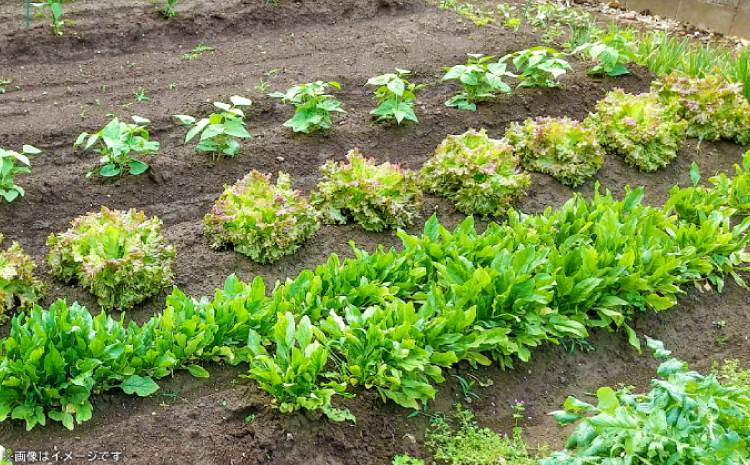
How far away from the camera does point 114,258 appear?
3.79 metres

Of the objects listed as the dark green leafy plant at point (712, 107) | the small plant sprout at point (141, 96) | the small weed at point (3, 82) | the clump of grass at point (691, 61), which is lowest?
the small weed at point (3, 82)

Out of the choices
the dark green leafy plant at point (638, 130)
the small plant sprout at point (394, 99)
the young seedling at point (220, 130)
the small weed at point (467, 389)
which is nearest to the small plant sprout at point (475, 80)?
the small plant sprout at point (394, 99)

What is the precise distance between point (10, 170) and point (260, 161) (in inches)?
65.9

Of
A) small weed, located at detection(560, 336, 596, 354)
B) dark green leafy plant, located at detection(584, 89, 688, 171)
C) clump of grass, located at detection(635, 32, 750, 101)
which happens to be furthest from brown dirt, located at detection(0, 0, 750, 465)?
clump of grass, located at detection(635, 32, 750, 101)

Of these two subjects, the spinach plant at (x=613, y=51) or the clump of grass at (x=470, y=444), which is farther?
the spinach plant at (x=613, y=51)

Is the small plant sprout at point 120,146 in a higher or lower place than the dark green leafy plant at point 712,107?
lower

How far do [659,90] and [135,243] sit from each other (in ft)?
15.7

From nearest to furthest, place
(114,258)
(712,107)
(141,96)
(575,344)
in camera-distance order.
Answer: (114,258) < (575,344) < (141,96) < (712,107)

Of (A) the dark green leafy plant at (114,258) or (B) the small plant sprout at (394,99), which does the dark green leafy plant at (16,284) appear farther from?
(B) the small plant sprout at (394,99)

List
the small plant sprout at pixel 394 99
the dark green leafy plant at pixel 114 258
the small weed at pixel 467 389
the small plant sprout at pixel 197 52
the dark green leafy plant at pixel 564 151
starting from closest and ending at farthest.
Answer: the small weed at pixel 467 389 < the dark green leafy plant at pixel 114 258 < the dark green leafy plant at pixel 564 151 < the small plant sprout at pixel 394 99 < the small plant sprout at pixel 197 52

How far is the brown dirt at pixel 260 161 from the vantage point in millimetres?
3100

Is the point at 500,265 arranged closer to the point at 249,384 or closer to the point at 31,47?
the point at 249,384

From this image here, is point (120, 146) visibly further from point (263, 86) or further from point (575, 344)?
point (575, 344)

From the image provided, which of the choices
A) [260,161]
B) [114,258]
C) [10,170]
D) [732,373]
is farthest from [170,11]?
[732,373]
